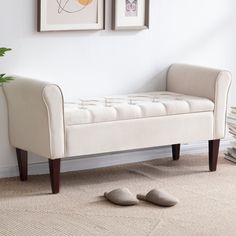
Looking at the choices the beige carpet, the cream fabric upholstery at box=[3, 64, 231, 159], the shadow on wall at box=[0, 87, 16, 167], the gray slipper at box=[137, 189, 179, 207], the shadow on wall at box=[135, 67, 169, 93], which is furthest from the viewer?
the shadow on wall at box=[135, 67, 169, 93]

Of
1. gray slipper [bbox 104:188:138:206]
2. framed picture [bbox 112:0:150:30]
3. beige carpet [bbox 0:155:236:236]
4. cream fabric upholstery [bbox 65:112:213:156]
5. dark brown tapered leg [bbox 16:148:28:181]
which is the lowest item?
beige carpet [bbox 0:155:236:236]

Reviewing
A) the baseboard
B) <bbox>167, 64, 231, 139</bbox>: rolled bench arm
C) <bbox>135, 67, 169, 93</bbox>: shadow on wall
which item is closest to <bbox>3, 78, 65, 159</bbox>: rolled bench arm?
the baseboard

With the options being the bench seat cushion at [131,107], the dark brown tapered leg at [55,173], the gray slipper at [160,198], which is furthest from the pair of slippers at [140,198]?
the bench seat cushion at [131,107]

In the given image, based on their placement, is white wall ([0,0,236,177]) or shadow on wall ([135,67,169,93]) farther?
shadow on wall ([135,67,169,93])

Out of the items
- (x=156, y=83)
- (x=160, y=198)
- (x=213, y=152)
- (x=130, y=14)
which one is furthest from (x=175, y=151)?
(x=160, y=198)

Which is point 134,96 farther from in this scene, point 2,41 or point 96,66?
point 2,41

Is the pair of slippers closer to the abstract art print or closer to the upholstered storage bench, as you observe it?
the upholstered storage bench

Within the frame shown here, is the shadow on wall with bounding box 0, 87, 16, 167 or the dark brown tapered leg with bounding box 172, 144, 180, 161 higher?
the shadow on wall with bounding box 0, 87, 16, 167

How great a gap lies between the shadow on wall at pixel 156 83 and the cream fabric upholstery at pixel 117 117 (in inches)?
5.2

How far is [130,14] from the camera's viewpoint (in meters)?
5.01

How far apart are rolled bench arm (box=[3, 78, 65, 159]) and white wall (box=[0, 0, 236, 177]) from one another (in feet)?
0.39

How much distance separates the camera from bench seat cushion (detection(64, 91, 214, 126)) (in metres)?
4.38

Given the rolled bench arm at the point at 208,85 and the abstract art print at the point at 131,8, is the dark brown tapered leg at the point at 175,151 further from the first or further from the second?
the abstract art print at the point at 131,8

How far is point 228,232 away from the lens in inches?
148
